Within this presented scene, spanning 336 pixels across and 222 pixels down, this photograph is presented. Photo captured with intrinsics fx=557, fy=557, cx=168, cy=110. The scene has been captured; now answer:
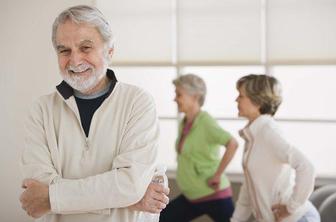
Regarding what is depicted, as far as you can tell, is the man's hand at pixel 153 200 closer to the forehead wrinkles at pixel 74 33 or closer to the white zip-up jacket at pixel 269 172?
the forehead wrinkles at pixel 74 33

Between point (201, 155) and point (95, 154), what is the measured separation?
2424 mm

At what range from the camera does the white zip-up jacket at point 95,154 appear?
1646mm

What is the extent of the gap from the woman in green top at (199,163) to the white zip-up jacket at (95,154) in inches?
88.9

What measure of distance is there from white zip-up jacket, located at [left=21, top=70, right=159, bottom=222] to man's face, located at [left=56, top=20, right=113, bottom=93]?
0.07 m

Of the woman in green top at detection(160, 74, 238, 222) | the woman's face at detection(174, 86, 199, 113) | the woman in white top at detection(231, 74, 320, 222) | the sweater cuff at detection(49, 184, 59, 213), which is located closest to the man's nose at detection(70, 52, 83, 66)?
the sweater cuff at detection(49, 184, 59, 213)

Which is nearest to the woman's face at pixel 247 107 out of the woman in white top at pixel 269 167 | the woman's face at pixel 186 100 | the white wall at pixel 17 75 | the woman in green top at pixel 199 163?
the woman in white top at pixel 269 167

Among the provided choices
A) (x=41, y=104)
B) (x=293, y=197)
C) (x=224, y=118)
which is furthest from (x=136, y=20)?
(x=41, y=104)

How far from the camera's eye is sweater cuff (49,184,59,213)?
1637 mm

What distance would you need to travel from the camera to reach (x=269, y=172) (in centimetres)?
288

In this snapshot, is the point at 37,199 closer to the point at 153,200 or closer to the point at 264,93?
the point at 153,200

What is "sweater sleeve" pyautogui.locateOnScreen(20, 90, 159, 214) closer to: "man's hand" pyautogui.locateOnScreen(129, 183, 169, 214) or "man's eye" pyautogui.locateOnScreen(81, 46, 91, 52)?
"man's hand" pyautogui.locateOnScreen(129, 183, 169, 214)

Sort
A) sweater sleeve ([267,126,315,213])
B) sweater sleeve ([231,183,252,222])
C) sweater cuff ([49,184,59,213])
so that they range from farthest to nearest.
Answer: sweater sleeve ([231,183,252,222])
sweater sleeve ([267,126,315,213])
sweater cuff ([49,184,59,213])

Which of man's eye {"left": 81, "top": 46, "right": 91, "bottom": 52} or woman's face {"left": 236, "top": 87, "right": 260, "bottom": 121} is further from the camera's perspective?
woman's face {"left": 236, "top": 87, "right": 260, "bottom": 121}

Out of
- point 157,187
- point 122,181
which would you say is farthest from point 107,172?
point 157,187
